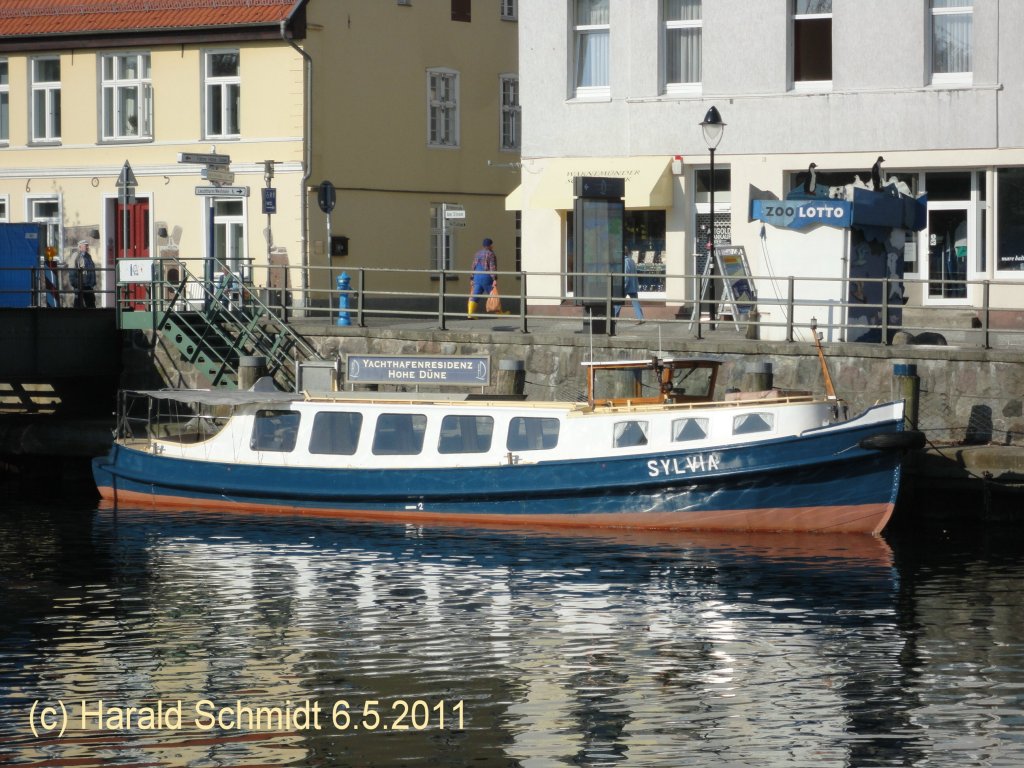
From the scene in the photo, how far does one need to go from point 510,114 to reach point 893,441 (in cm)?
2485

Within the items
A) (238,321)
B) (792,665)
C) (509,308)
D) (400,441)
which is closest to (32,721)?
(792,665)

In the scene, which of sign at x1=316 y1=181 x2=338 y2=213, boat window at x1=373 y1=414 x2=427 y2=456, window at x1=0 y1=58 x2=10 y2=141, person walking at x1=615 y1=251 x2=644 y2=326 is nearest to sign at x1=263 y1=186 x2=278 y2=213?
sign at x1=316 y1=181 x2=338 y2=213

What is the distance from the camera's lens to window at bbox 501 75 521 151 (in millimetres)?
46312

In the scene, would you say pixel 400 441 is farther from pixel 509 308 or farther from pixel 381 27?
pixel 381 27

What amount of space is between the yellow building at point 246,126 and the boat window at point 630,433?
15374 mm

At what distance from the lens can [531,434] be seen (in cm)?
2539

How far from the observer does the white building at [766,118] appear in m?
32.5

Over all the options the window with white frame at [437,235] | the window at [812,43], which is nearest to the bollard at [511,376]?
the window at [812,43]

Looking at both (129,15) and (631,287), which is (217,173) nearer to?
(631,287)

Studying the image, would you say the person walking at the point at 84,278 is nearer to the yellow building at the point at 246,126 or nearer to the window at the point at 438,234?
the yellow building at the point at 246,126

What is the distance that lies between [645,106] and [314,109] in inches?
344

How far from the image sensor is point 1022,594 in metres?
20.0

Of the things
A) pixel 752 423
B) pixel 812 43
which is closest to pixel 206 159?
pixel 812 43

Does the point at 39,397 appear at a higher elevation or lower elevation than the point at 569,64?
lower
